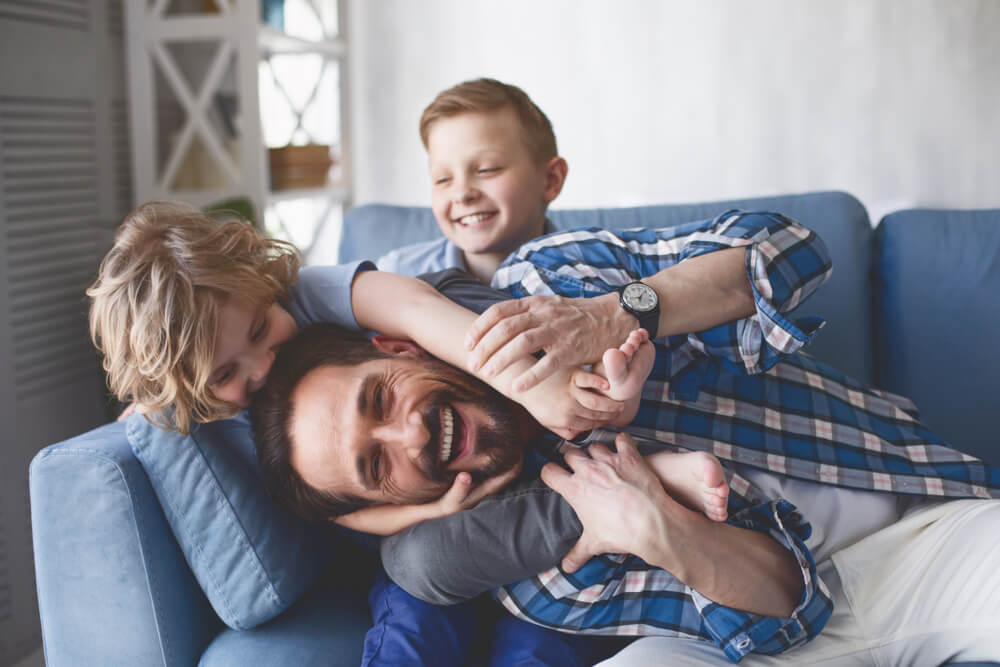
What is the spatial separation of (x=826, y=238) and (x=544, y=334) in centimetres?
101

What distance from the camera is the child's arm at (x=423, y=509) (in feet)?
4.18

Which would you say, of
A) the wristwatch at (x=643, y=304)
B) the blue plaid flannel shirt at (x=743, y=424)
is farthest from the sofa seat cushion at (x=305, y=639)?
the wristwatch at (x=643, y=304)

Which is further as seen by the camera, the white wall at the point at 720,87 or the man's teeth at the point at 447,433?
the white wall at the point at 720,87

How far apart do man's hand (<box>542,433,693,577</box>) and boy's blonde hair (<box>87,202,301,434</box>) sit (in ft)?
1.90

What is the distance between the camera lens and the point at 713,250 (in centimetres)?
127

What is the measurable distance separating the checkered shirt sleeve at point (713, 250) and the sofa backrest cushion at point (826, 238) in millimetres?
494

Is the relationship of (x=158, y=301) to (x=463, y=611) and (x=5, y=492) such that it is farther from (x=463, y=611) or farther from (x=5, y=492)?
(x=5, y=492)

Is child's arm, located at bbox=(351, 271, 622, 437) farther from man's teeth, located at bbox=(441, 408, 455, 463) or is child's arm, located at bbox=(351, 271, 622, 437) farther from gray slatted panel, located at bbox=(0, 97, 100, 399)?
gray slatted panel, located at bbox=(0, 97, 100, 399)

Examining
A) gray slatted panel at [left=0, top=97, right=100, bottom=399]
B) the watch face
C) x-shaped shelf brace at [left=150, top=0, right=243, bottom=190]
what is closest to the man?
the watch face

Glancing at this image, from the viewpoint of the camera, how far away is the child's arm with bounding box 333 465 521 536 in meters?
1.27

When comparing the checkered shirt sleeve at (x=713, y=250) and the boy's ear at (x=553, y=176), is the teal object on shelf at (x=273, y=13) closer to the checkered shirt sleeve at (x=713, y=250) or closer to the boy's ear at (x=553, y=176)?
the boy's ear at (x=553, y=176)

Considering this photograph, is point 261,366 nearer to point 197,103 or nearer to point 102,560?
point 102,560

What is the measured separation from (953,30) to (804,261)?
202 centimetres

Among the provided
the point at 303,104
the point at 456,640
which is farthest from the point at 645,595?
the point at 303,104
